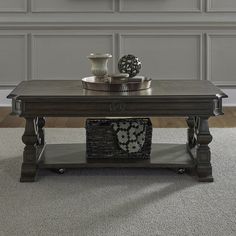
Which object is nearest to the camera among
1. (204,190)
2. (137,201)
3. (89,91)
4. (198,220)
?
(198,220)

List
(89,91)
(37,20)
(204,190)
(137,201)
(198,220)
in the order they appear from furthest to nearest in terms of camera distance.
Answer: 1. (37,20)
2. (89,91)
3. (204,190)
4. (137,201)
5. (198,220)

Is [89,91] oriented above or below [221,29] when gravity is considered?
below

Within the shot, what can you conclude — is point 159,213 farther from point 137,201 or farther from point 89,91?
point 89,91

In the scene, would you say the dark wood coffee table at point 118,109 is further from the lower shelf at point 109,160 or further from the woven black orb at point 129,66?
the woven black orb at point 129,66

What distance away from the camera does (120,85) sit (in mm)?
2709

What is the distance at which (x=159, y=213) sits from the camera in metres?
2.21

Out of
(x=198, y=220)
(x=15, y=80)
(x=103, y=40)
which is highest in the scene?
(x=103, y=40)

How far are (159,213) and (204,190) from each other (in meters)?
0.38

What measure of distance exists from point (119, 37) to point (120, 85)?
88.3 inches

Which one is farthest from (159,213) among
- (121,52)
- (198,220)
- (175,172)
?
(121,52)

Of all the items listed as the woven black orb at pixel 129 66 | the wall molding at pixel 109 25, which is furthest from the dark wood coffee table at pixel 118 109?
the wall molding at pixel 109 25

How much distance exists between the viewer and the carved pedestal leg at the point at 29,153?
104 inches

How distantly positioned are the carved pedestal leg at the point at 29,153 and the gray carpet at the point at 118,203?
0.06 metres

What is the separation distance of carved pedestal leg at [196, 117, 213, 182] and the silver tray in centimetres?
32
